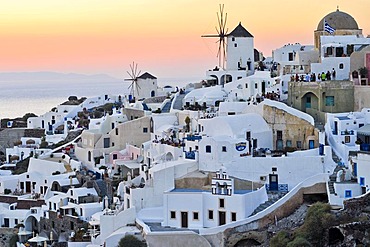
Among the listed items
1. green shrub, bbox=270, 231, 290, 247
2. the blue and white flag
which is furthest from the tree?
the blue and white flag

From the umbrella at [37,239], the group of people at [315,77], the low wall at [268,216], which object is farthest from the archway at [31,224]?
the group of people at [315,77]

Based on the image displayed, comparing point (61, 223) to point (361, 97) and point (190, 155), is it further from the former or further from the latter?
point (361, 97)

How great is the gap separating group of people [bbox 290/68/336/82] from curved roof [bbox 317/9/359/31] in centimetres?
593

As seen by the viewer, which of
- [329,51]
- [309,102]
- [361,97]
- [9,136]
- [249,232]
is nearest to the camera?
[249,232]

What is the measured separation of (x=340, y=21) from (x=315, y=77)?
721cm

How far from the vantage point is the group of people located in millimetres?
38125

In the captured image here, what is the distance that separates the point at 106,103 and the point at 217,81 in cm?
1208

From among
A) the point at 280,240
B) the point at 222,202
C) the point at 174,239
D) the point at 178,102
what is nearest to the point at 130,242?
the point at 174,239

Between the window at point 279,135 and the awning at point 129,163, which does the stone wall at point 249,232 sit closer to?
the window at point 279,135

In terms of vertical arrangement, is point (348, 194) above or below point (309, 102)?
below

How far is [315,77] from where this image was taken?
3838 centimetres

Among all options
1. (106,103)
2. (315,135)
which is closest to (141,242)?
(315,135)

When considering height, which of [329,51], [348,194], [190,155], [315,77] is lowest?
[348,194]

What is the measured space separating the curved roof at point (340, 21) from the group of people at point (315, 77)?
5934 mm
